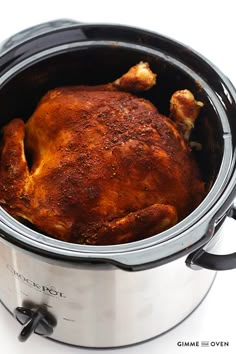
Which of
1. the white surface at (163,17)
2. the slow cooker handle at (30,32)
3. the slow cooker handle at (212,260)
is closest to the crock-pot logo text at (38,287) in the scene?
the slow cooker handle at (212,260)

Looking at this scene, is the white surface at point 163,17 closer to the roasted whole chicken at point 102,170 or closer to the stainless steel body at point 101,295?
the roasted whole chicken at point 102,170

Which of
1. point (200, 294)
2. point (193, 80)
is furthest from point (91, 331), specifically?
point (193, 80)

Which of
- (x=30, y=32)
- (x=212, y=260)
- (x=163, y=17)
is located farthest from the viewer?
(x=163, y=17)

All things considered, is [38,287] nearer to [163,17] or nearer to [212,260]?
[212,260]

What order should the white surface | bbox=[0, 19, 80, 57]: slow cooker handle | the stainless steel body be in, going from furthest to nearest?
the white surface
bbox=[0, 19, 80, 57]: slow cooker handle
the stainless steel body

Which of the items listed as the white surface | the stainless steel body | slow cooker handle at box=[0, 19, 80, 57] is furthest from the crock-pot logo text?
the white surface

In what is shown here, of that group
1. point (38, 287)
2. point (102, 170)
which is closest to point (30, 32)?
point (102, 170)

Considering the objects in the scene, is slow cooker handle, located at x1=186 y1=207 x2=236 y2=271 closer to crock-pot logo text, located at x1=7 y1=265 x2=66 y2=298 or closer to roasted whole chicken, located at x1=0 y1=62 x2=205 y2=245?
roasted whole chicken, located at x1=0 y1=62 x2=205 y2=245
